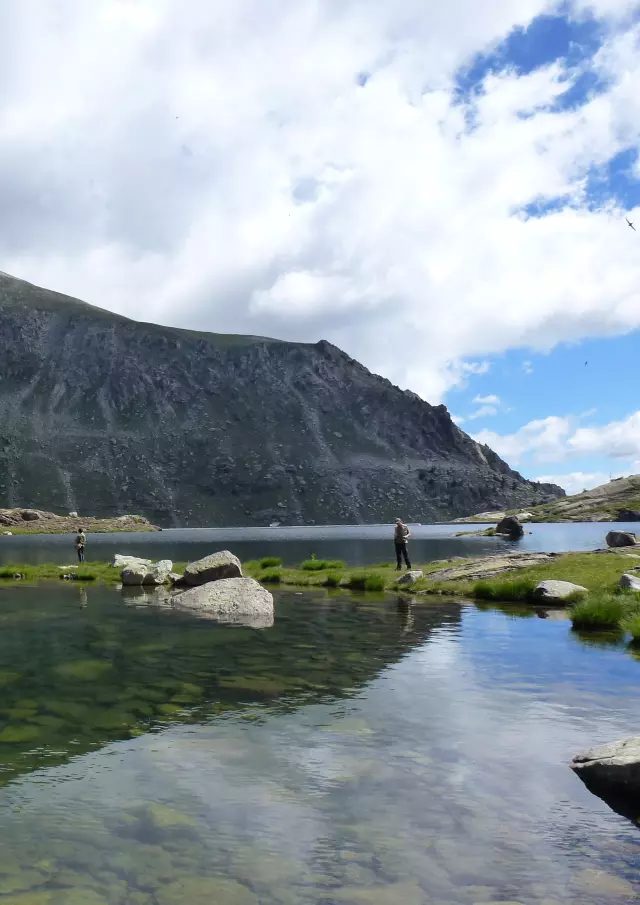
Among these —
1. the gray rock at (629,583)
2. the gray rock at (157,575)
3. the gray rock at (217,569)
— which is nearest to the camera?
the gray rock at (629,583)

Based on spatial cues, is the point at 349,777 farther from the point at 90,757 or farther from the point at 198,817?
the point at 90,757

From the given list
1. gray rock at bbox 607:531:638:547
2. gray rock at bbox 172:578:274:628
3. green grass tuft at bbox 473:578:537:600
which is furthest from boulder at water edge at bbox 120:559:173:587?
gray rock at bbox 607:531:638:547

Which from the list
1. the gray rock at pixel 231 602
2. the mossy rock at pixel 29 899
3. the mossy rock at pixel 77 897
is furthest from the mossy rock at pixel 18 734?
the gray rock at pixel 231 602

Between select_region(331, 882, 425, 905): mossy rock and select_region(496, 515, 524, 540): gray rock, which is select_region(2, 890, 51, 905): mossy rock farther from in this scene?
select_region(496, 515, 524, 540): gray rock

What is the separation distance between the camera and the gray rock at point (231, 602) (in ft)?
92.7

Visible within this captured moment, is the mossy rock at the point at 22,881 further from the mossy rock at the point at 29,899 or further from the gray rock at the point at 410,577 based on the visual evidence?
the gray rock at the point at 410,577

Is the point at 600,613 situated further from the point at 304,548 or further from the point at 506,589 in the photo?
the point at 304,548

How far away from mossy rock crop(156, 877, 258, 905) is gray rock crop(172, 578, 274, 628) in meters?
19.3

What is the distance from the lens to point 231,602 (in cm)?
3019

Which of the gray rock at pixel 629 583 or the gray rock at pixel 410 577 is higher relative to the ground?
the gray rock at pixel 629 583

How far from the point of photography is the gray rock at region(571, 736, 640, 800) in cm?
973

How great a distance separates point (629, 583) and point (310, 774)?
21562 mm

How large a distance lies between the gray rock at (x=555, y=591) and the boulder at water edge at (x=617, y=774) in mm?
21364

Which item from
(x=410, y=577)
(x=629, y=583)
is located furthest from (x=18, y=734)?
(x=410, y=577)
